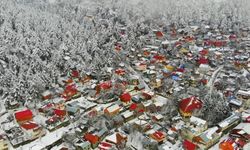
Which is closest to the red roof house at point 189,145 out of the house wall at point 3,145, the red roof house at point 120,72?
the house wall at point 3,145

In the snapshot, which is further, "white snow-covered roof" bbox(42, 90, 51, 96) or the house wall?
"white snow-covered roof" bbox(42, 90, 51, 96)

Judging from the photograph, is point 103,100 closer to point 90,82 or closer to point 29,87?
point 90,82

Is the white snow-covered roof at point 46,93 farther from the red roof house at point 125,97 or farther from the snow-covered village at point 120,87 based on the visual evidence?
the red roof house at point 125,97

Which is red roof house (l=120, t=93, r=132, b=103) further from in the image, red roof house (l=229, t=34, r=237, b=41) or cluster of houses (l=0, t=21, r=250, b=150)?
red roof house (l=229, t=34, r=237, b=41)

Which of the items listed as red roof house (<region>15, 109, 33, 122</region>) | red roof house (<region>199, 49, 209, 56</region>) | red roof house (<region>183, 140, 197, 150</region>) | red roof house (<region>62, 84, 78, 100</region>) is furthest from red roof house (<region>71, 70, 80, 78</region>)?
red roof house (<region>199, 49, 209, 56</region>)

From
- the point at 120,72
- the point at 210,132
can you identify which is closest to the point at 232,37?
the point at 120,72

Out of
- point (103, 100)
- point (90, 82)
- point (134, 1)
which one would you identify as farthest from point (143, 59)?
point (134, 1)

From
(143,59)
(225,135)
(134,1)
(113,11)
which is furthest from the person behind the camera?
(134,1)
